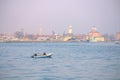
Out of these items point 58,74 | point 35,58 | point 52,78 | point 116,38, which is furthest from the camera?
point 116,38

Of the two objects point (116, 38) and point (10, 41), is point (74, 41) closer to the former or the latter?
point (116, 38)

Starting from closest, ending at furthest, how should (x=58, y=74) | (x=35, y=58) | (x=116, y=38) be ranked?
(x=58, y=74)
(x=35, y=58)
(x=116, y=38)

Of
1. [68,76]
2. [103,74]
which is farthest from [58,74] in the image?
[103,74]

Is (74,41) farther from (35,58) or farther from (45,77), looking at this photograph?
(45,77)

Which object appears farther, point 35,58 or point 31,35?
point 31,35

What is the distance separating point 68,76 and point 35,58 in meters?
10.2

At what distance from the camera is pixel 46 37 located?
9006 centimetres

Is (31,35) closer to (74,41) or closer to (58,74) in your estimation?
(74,41)

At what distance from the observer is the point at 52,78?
12164mm

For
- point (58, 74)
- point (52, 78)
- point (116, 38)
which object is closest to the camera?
point (52, 78)

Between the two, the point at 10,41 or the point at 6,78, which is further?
the point at 10,41

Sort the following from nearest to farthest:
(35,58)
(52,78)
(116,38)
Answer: (52,78), (35,58), (116,38)

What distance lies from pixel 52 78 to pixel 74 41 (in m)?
80.3

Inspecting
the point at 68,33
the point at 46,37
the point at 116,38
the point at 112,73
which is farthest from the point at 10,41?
the point at 112,73
